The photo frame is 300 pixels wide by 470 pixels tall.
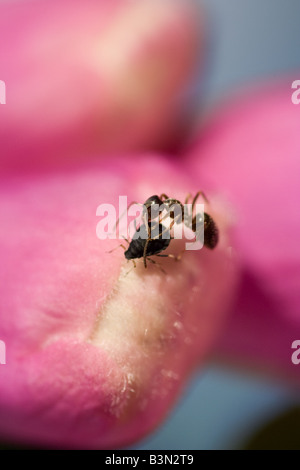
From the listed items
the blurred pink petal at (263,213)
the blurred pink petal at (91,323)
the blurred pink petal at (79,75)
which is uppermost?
the blurred pink petal at (79,75)

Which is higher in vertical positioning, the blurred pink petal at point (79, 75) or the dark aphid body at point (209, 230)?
the blurred pink petal at point (79, 75)

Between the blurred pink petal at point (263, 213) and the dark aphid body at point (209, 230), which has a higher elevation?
the blurred pink petal at point (263, 213)

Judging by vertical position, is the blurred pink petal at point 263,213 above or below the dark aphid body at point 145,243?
above

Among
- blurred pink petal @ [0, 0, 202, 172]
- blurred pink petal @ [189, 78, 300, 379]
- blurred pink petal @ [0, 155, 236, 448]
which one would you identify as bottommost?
blurred pink petal @ [0, 155, 236, 448]

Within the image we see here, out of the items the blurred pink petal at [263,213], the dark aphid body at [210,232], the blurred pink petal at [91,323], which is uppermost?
the blurred pink petal at [263,213]

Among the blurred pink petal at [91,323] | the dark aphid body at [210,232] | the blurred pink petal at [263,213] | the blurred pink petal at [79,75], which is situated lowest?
the blurred pink petal at [91,323]
